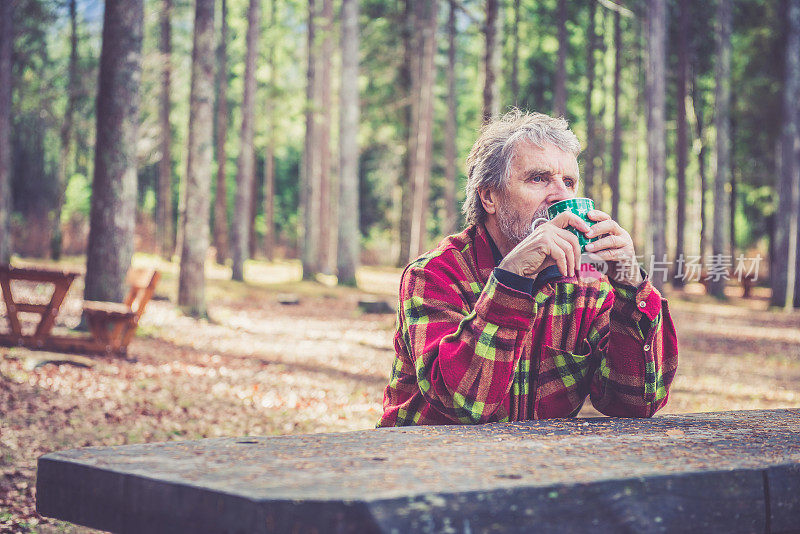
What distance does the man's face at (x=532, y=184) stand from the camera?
2.74 meters

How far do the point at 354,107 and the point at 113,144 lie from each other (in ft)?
37.9

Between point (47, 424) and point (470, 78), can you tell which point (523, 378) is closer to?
point (47, 424)

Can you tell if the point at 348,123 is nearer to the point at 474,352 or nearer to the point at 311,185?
the point at 311,185

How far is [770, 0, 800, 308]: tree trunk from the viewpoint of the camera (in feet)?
69.5

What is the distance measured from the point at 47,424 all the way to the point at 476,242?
5029 mm

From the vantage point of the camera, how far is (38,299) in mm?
16109

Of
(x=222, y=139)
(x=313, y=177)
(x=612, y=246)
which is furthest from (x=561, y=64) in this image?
(x=612, y=246)

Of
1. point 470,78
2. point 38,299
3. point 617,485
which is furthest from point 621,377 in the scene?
point 470,78

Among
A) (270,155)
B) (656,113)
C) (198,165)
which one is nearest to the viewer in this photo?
(198,165)

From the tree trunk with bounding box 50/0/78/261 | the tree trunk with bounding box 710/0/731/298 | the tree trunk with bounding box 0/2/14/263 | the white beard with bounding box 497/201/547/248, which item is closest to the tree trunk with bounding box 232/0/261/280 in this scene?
the tree trunk with bounding box 0/2/14/263

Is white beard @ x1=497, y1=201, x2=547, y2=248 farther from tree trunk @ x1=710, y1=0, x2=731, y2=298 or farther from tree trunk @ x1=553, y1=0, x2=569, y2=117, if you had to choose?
tree trunk @ x1=553, y1=0, x2=569, y2=117

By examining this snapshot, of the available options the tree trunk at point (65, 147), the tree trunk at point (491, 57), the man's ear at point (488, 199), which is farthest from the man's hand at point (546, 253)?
the tree trunk at point (65, 147)

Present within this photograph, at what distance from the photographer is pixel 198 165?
1427 centimetres

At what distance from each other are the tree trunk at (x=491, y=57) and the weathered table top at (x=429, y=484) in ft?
36.9
